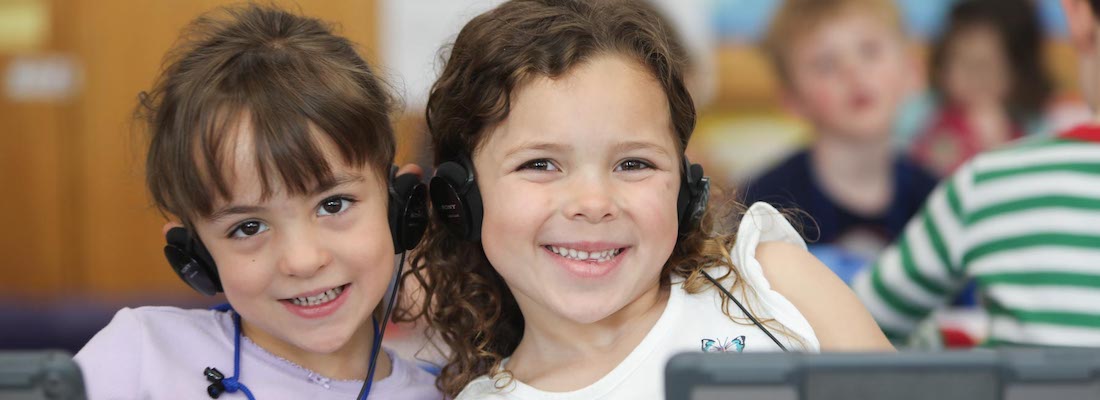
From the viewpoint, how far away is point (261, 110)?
1176 millimetres

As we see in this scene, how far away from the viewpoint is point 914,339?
1.89 meters

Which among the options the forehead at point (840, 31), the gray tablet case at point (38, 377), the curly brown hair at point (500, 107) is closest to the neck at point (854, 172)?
the forehead at point (840, 31)

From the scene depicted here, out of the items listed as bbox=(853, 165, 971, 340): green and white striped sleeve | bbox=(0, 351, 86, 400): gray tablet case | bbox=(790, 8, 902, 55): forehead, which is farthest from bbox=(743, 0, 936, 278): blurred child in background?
bbox=(0, 351, 86, 400): gray tablet case

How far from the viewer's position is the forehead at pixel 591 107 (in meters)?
1.20

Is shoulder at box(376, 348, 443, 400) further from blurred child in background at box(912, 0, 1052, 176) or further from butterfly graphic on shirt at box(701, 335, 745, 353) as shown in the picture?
blurred child in background at box(912, 0, 1052, 176)

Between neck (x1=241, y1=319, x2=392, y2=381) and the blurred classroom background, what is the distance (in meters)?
1.92

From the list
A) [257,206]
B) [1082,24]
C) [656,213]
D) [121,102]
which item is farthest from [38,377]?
[121,102]

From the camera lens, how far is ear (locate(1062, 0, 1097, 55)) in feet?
5.38

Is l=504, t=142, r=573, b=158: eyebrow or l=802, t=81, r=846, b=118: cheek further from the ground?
l=802, t=81, r=846, b=118: cheek

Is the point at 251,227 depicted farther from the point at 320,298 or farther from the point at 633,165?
the point at 633,165

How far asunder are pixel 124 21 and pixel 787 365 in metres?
3.07

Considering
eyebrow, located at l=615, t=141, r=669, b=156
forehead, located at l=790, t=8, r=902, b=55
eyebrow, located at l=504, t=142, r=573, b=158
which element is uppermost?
forehead, located at l=790, t=8, r=902, b=55

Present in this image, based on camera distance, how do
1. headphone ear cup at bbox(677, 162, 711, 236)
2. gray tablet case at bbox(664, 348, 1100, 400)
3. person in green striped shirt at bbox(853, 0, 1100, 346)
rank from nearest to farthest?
gray tablet case at bbox(664, 348, 1100, 400)
headphone ear cup at bbox(677, 162, 711, 236)
person in green striped shirt at bbox(853, 0, 1100, 346)

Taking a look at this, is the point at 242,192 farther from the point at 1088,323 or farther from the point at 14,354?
the point at 1088,323
